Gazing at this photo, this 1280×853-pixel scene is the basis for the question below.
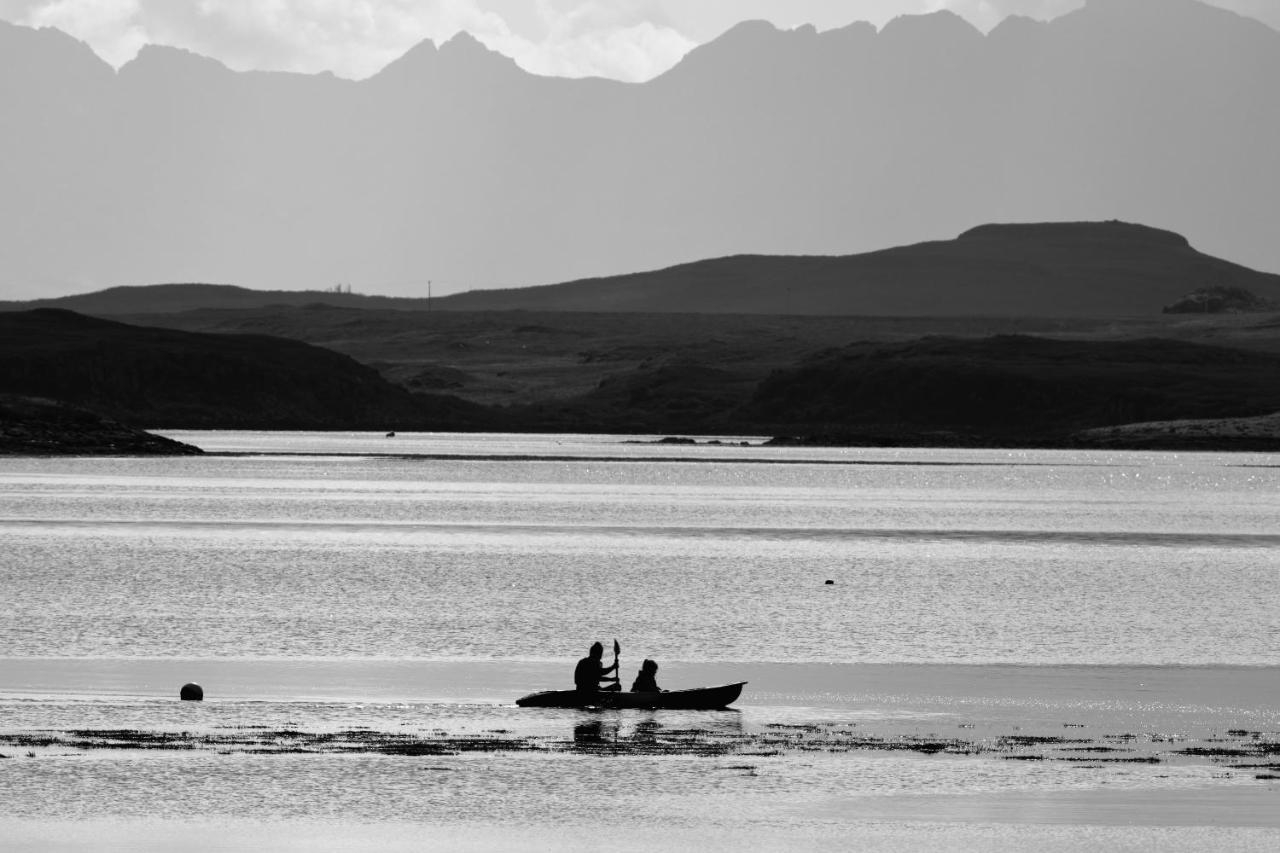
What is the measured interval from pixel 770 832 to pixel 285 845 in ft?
20.1

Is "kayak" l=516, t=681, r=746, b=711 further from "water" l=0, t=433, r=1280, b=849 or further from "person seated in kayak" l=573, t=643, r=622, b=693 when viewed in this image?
"water" l=0, t=433, r=1280, b=849

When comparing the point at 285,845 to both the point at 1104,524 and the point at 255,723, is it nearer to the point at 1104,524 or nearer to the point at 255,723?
the point at 255,723

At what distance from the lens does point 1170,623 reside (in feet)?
190

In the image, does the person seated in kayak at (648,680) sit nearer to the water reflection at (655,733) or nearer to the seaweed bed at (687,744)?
the water reflection at (655,733)

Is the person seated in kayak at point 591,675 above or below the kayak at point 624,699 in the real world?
above

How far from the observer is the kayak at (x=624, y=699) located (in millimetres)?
38781

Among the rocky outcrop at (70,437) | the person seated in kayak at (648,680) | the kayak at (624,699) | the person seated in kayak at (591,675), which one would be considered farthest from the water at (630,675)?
the rocky outcrop at (70,437)

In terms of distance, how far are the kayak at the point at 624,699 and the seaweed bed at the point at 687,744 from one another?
7.11ft

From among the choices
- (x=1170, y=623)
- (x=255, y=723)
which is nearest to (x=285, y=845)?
(x=255, y=723)

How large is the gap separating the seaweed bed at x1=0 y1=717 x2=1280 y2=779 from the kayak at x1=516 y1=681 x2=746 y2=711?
7.11ft

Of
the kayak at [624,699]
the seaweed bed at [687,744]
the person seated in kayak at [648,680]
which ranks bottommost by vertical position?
the seaweed bed at [687,744]

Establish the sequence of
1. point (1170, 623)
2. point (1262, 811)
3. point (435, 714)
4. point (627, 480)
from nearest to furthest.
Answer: point (1262, 811), point (435, 714), point (1170, 623), point (627, 480)

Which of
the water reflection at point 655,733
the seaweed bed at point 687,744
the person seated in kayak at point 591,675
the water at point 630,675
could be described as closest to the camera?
the water at point 630,675

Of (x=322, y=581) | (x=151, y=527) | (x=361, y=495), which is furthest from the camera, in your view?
(x=361, y=495)
